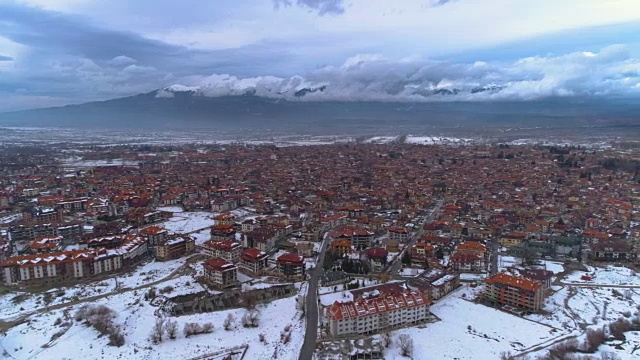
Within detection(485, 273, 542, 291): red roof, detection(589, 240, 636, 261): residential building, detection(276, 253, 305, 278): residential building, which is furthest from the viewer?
detection(589, 240, 636, 261): residential building

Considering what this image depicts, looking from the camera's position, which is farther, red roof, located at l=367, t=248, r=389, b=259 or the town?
red roof, located at l=367, t=248, r=389, b=259

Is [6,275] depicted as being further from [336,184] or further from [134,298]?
[336,184]

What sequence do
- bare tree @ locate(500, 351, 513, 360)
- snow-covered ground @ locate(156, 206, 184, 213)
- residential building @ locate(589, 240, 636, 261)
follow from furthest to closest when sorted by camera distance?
snow-covered ground @ locate(156, 206, 184, 213)
residential building @ locate(589, 240, 636, 261)
bare tree @ locate(500, 351, 513, 360)

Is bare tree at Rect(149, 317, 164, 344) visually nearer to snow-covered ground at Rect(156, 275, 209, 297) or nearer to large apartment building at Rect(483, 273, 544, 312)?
snow-covered ground at Rect(156, 275, 209, 297)

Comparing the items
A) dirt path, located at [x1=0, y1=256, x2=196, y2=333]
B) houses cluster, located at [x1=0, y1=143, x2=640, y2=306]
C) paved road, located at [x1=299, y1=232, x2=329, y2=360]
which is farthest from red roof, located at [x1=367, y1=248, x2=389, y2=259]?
dirt path, located at [x1=0, y1=256, x2=196, y2=333]

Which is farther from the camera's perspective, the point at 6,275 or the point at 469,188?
the point at 469,188

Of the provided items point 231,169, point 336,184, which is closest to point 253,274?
point 336,184

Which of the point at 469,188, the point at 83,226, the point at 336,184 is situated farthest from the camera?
the point at 336,184
